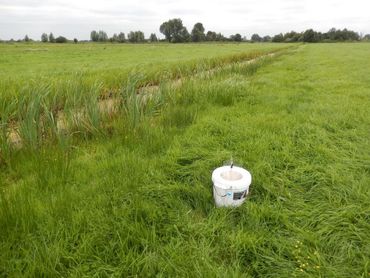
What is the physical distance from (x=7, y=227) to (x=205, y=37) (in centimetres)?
9658

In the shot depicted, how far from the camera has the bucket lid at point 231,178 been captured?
219 cm

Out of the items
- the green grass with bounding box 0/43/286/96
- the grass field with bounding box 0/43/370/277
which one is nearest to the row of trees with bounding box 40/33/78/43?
the green grass with bounding box 0/43/286/96

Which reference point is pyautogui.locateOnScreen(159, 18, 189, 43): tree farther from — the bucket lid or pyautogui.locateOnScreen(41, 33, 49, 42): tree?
the bucket lid

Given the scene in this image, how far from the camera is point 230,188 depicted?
85.5 inches

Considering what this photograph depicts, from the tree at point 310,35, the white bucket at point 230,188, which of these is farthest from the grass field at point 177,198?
the tree at point 310,35

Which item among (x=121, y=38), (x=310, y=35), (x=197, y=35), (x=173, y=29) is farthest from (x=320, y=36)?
(x=121, y=38)

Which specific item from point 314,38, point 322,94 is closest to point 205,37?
point 314,38

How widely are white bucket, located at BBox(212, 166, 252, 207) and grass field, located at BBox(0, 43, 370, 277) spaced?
8 centimetres

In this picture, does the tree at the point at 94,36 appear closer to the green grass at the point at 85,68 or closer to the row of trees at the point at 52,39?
the row of trees at the point at 52,39

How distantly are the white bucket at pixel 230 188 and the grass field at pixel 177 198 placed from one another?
0.25 ft

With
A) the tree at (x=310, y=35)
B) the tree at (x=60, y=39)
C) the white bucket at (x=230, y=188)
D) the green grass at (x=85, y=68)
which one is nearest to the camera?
the white bucket at (x=230, y=188)

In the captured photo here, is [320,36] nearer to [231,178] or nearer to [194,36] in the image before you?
[194,36]

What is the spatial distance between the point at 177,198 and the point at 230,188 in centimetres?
49

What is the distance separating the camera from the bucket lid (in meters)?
2.19
